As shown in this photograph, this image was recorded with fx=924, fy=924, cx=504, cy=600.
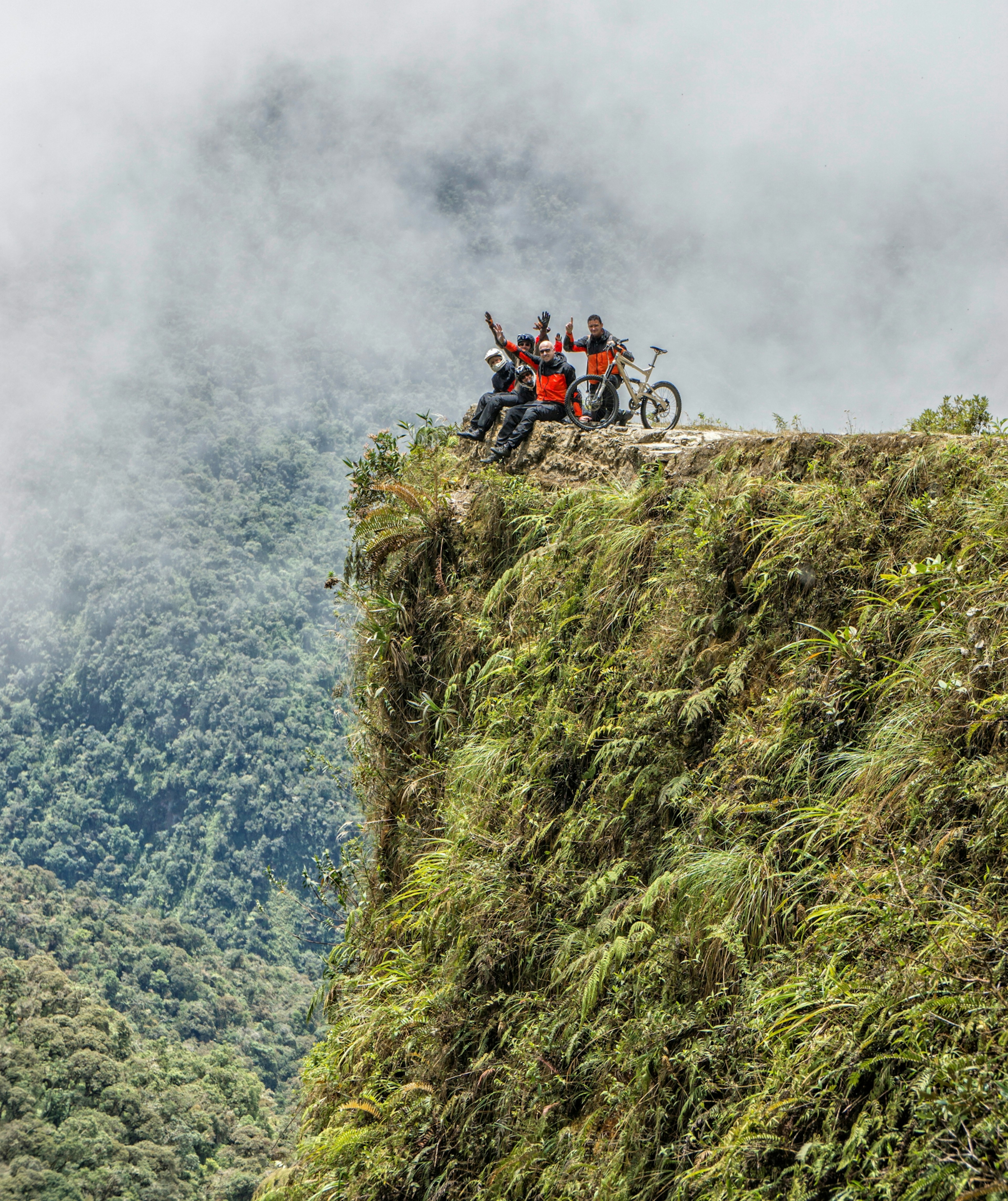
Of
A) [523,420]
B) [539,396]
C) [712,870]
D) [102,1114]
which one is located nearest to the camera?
[712,870]

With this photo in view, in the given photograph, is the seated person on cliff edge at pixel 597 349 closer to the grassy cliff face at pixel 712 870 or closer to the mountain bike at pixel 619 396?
the mountain bike at pixel 619 396

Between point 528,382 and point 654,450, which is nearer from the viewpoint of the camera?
point 654,450

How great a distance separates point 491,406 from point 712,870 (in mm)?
6948

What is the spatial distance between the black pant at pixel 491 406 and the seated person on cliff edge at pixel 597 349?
123 cm

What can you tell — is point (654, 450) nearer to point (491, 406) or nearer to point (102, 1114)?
point (491, 406)

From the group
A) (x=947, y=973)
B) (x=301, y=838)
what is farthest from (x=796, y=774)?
(x=301, y=838)

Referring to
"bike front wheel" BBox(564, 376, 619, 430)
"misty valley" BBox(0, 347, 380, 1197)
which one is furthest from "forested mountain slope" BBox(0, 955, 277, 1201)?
"bike front wheel" BBox(564, 376, 619, 430)

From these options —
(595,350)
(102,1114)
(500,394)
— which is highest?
(595,350)

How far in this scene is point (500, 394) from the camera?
34.1 ft

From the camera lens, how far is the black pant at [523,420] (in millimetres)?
9562

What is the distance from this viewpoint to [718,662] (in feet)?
17.9

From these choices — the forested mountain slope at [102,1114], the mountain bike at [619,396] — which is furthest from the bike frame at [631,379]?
the forested mountain slope at [102,1114]

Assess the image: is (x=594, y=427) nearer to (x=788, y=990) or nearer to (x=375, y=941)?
(x=375, y=941)

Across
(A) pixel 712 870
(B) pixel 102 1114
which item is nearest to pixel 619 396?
A: (A) pixel 712 870
